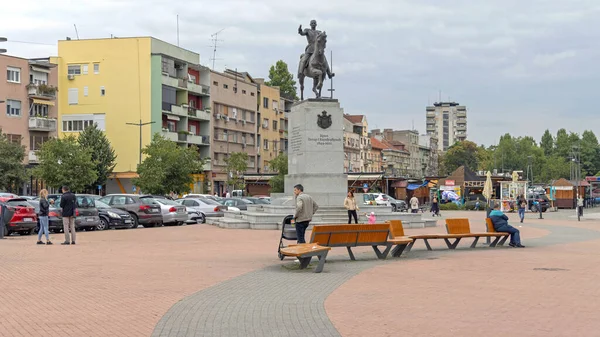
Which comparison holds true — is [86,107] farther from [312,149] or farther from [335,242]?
[335,242]

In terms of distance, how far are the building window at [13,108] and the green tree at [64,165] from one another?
28.1ft

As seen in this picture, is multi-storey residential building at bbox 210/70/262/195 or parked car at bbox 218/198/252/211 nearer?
parked car at bbox 218/198/252/211

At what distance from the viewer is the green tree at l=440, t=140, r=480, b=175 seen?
147 m

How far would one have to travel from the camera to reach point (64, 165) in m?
56.9

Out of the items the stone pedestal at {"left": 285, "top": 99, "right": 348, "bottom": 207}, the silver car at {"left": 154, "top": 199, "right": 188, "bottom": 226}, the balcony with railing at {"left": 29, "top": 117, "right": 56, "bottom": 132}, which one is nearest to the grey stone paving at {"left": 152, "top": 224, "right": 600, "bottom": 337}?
the stone pedestal at {"left": 285, "top": 99, "right": 348, "bottom": 207}

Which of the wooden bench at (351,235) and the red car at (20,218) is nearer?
the wooden bench at (351,235)

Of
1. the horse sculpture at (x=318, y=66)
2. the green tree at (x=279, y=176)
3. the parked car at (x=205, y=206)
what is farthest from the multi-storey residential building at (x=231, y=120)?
the horse sculpture at (x=318, y=66)

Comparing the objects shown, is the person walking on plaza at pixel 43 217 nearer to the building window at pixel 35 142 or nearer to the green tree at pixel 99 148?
the green tree at pixel 99 148

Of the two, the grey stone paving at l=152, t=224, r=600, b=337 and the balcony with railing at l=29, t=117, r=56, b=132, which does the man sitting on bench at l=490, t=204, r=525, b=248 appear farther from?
the balcony with railing at l=29, t=117, r=56, b=132

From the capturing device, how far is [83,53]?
74188 millimetres

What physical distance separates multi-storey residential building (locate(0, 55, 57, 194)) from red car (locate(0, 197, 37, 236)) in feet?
123

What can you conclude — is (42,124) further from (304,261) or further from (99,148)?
(304,261)

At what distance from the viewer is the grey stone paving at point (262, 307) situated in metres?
8.47

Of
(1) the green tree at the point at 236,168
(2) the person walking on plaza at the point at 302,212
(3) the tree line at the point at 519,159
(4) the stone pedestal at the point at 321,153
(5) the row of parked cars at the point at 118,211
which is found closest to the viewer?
(2) the person walking on plaza at the point at 302,212
